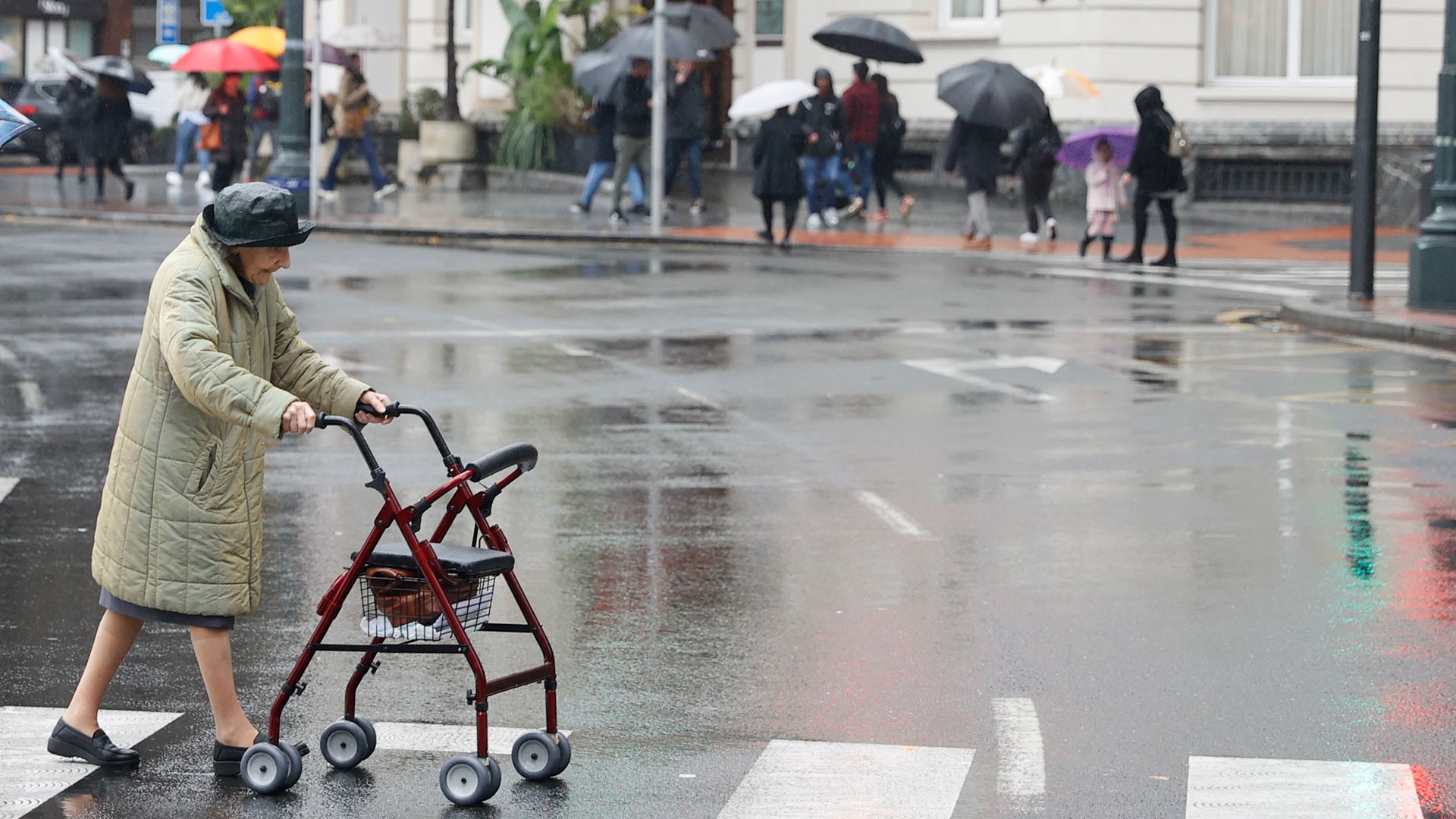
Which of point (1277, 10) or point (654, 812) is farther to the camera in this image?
point (1277, 10)

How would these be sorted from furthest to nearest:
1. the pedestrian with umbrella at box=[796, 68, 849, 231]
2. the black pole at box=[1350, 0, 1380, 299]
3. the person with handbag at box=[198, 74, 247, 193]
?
the person with handbag at box=[198, 74, 247, 193]
the pedestrian with umbrella at box=[796, 68, 849, 231]
the black pole at box=[1350, 0, 1380, 299]

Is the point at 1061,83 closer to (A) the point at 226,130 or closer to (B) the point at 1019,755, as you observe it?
(A) the point at 226,130

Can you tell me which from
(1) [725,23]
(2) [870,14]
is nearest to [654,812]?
(1) [725,23]

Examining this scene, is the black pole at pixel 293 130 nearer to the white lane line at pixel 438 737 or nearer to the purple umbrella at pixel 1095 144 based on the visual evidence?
the purple umbrella at pixel 1095 144

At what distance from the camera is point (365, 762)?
234 inches

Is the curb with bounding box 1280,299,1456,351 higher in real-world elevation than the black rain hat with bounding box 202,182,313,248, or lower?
lower

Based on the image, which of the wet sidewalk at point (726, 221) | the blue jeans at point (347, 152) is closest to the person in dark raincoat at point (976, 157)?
the wet sidewalk at point (726, 221)

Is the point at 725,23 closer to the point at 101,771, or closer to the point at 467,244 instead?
the point at 467,244

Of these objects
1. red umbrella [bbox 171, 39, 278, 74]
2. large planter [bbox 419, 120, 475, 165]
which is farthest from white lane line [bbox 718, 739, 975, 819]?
large planter [bbox 419, 120, 475, 165]

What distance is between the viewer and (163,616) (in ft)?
18.7

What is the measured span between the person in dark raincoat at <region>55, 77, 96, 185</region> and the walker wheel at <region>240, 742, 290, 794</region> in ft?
91.9

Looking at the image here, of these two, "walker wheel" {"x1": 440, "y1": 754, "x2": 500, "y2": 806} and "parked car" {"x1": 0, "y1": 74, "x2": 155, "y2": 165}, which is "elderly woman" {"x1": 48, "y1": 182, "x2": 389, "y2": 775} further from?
"parked car" {"x1": 0, "y1": 74, "x2": 155, "y2": 165}

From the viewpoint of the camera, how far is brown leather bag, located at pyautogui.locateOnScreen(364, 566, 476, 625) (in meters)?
5.55

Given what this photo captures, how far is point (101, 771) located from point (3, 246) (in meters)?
17.9
